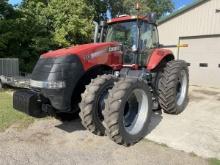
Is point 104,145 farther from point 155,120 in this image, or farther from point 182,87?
point 182,87

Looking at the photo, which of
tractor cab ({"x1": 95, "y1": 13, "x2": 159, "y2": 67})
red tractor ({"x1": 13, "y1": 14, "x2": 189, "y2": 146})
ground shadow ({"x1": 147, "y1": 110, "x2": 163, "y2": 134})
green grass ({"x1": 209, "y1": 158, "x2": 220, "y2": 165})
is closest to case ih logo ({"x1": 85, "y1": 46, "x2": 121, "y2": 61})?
red tractor ({"x1": 13, "y1": 14, "x2": 189, "y2": 146})

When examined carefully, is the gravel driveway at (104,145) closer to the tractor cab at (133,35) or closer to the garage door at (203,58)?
the tractor cab at (133,35)

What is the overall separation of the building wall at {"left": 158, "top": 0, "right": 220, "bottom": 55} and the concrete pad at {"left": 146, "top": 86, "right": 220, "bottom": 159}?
177 inches

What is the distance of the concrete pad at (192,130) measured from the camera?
184 inches

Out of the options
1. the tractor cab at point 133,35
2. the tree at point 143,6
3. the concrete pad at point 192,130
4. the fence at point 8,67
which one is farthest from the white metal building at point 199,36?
the tree at point 143,6

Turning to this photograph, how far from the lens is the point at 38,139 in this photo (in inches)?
199

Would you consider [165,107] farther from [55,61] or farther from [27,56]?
[27,56]

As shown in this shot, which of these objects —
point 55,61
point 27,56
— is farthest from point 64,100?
point 27,56

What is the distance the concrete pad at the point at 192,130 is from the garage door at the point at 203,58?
381cm

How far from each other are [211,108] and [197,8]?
18.1ft

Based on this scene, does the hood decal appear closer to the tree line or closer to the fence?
the fence

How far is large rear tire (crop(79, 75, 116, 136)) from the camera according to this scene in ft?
15.2

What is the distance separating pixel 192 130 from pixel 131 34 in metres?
2.28

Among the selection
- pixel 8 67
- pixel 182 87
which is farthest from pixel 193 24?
pixel 8 67
